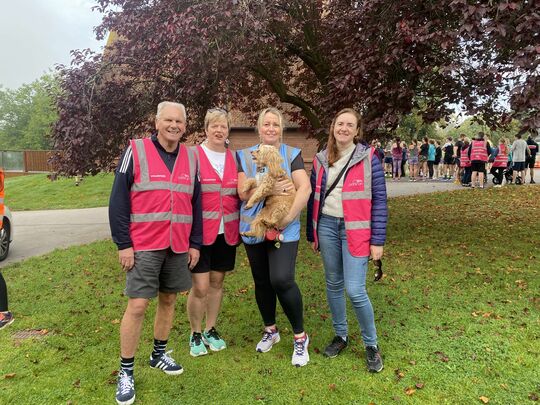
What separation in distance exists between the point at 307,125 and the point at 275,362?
27.1 feet

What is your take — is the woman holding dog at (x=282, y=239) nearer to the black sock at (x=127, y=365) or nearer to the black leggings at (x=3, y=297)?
Answer: the black sock at (x=127, y=365)

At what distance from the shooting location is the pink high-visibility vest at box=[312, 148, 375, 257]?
3475 millimetres

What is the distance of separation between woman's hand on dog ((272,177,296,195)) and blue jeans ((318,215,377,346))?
40 cm

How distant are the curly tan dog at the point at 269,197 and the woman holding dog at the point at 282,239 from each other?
0.05 m

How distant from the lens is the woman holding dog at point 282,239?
3562 millimetres

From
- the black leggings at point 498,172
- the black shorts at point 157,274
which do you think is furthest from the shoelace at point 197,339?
the black leggings at point 498,172

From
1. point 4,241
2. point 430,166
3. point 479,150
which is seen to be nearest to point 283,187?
point 4,241

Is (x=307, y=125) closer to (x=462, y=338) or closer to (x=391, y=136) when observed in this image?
(x=391, y=136)

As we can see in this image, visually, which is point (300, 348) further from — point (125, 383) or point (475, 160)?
point (475, 160)

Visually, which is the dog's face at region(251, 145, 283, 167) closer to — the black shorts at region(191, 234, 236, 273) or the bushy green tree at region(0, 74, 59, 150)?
the black shorts at region(191, 234, 236, 273)

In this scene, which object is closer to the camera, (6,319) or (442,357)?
(442,357)

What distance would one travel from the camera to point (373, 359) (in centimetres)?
364

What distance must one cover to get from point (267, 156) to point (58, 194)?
17549 mm

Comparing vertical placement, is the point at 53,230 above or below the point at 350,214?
below
